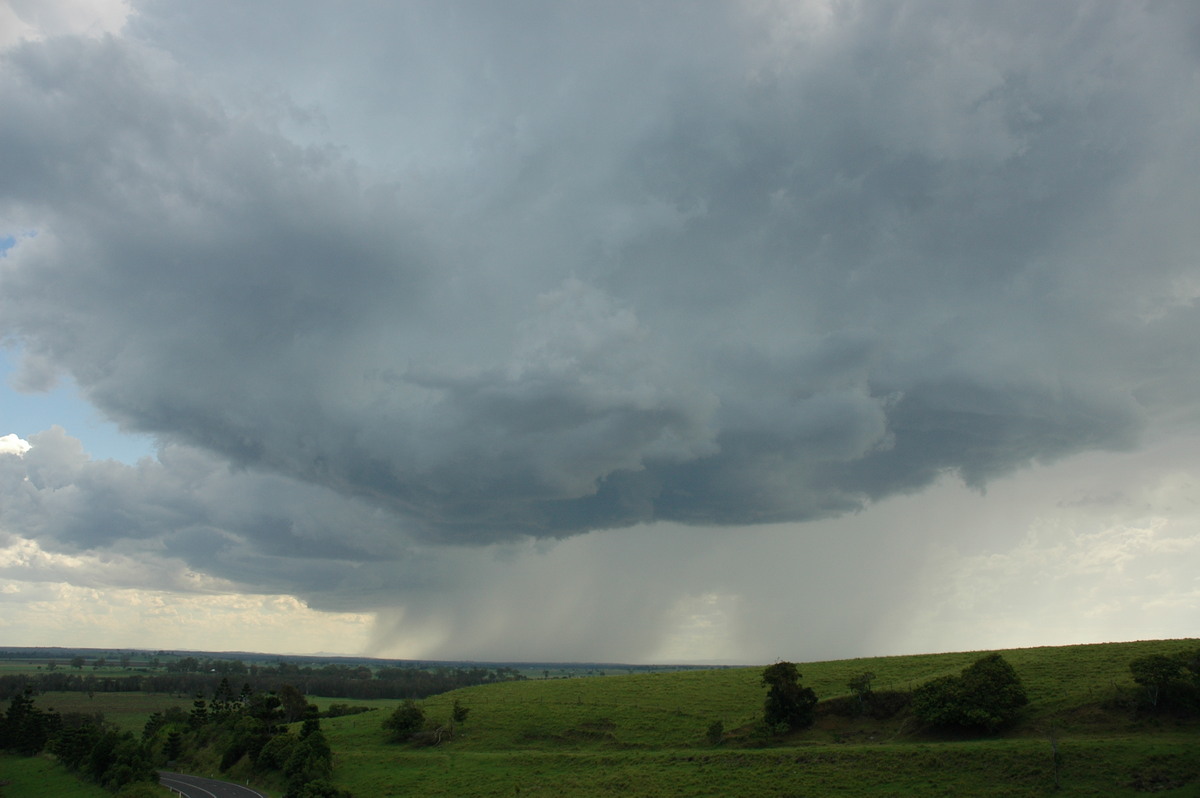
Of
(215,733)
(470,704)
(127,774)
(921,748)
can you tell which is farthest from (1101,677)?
(215,733)

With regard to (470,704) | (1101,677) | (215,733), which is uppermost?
(1101,677)

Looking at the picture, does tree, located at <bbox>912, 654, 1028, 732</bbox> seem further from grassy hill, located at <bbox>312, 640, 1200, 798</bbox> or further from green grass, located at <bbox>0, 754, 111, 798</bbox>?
green grass, located at <bbox>0, 754, 111, 798</bbox>

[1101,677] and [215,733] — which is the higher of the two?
[1101,677]

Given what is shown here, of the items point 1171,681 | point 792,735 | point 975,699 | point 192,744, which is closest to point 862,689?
point 792,735

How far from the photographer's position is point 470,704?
12669cm

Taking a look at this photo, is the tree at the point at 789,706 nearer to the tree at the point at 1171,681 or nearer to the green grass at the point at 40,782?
the tree at the point at 1171,681

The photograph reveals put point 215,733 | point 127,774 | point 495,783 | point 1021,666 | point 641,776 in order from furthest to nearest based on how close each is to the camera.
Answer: point 215,733
point 127,774
point 1021,666
point 495,783
point 641,776

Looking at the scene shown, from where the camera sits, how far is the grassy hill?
62719 millimetres

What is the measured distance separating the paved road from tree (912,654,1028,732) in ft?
287

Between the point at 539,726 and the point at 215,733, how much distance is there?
79.0 meters

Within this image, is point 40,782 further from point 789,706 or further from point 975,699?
point 975,699

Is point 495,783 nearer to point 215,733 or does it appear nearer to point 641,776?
point 641,776

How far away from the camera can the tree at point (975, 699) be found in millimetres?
75062

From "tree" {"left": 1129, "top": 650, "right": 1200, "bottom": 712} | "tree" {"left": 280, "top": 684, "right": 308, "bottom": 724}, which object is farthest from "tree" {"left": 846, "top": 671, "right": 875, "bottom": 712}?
"tree" {"left": 280, "top": 684, "right": 308, "bottom": 724}
